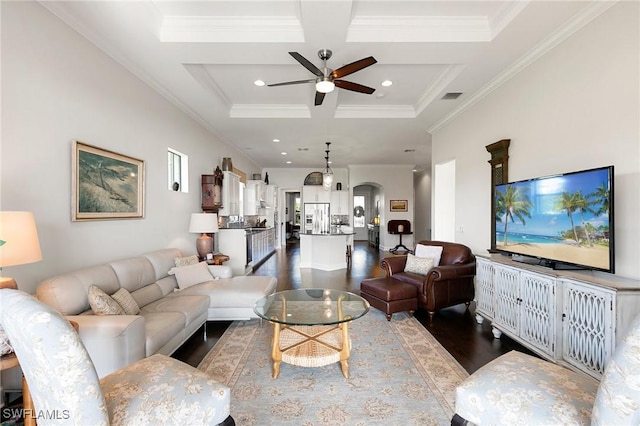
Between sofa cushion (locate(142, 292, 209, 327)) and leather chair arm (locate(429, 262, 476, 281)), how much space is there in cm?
273

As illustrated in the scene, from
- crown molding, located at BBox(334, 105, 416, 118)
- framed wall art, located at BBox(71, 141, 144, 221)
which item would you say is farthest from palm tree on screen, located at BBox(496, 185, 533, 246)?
framed wall art, located at BBox(71, 141, 144, 221)

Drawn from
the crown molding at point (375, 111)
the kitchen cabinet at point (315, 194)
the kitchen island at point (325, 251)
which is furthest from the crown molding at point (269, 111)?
the kitchen cabinet at point (315, 194)

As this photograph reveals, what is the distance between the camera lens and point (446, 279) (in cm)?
369

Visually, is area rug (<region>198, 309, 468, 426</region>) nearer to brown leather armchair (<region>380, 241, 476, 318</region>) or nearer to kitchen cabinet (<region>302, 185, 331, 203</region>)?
brown leather armchair (<region>380, 241, 476, 318</region>)

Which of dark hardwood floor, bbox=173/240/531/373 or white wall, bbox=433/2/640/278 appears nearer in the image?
white wall, bbox=433/2/640/278

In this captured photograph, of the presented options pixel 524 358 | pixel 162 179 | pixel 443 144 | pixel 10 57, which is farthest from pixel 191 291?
pixel 443 144

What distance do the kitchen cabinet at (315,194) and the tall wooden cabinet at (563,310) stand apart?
24.0 feet

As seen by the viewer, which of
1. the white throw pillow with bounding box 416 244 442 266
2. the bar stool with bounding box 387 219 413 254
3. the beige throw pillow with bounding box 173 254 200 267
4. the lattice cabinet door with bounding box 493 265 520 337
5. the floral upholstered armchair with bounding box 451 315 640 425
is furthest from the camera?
the bar stool with bounding box 387 219 413 254

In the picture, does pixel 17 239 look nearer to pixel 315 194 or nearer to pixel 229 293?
pixel 229 293

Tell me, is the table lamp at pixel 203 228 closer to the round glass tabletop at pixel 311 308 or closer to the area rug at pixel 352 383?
the area rug at pixel 352 383

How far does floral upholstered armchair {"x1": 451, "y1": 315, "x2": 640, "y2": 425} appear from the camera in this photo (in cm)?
102

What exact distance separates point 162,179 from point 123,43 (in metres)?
1.70

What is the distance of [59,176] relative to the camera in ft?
7.90

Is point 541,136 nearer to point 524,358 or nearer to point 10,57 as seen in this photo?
point 524,358
